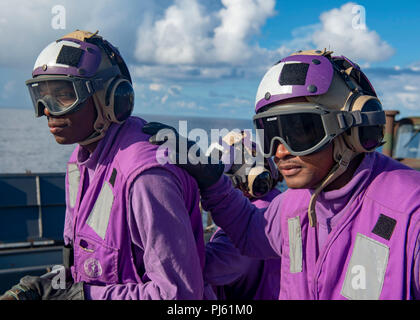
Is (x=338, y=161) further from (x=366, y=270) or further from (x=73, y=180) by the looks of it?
(x=73, y=180)

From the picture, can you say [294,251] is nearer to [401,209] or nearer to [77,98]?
[401,209]

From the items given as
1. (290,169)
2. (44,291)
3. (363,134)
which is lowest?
(44,291)

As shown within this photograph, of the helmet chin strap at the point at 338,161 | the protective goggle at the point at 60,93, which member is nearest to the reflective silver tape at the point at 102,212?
the protective goggle at the point at 60,93

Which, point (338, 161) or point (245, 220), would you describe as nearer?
point (338, 161)

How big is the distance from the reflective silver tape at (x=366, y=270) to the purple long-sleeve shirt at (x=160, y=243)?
0.83 meters

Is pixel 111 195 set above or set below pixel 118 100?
below

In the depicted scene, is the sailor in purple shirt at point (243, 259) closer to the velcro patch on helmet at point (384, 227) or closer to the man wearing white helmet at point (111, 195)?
the man wearing white helmet at point (111, 195)

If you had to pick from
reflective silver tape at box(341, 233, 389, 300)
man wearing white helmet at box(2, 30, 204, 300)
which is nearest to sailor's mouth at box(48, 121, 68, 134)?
man wearing white helmet at box(2, 30, 204, 300)

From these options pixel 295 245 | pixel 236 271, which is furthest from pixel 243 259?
pixel 295 245

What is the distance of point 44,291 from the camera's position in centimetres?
237

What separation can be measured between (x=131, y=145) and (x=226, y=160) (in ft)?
7.28

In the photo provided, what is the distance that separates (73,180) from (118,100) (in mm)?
914

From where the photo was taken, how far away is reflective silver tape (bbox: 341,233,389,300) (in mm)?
1942
